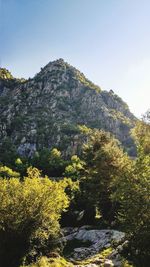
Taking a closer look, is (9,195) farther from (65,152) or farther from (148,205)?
(65,152)

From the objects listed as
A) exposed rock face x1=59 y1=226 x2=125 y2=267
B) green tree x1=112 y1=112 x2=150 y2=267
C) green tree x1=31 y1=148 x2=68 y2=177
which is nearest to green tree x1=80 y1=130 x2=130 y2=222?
exposed rock face x1=59 y1=226 x2=125 y2=267

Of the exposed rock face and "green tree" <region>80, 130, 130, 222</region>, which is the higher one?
"green tree" <region>80, 130, 130, 222</region>

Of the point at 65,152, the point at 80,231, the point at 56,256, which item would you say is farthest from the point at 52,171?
the point at 56,256

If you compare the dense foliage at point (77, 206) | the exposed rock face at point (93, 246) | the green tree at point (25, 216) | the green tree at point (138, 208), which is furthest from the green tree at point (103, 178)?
the green tree at point (138, 208)

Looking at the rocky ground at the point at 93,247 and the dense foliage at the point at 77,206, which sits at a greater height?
the dense foliage at the point at 77,206

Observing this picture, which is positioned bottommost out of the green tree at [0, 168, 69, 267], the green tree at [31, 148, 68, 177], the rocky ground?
the rocky ground

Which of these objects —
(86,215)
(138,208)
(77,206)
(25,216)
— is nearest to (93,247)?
(25,216)

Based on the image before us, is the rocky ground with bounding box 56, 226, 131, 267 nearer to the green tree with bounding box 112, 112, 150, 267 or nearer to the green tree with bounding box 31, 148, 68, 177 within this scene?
→ the green tree with bounding box 112, 112, 150, 267

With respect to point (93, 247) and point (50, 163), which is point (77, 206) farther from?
point (50, 163)

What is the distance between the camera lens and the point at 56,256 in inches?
A: 1332

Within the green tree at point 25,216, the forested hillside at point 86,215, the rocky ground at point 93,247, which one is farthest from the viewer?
the rocky ground at point 93,247

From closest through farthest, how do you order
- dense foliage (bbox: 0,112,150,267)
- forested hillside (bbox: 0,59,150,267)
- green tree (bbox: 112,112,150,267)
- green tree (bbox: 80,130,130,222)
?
1. green tree (bbox: 112,112,150,267)
2. dense foliage (bbox: 0,112,150,267)
3. forested hillside (bbox: 0,59,150,267)
4. green tree (bbox: 80,130,130,222)

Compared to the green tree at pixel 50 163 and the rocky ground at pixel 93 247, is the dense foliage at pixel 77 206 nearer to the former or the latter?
the rocky ground at pixel 93 247

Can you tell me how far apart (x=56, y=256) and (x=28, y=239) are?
163 inches
